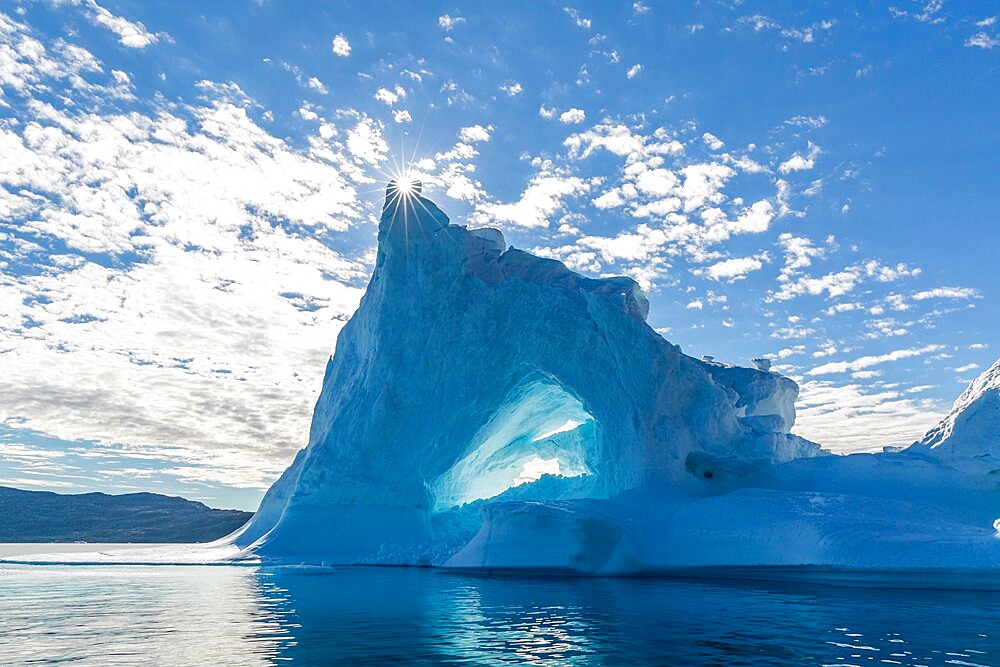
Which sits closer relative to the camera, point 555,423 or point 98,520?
point 555,423

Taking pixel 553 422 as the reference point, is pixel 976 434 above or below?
below

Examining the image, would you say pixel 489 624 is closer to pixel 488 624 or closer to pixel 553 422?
pixel 488 624

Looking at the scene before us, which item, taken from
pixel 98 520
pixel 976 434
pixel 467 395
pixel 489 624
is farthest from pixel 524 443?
pixel 98 520

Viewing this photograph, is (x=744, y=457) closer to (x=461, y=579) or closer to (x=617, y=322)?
(x=617, y=322)

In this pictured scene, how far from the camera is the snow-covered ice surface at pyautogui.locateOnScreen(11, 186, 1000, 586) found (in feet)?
57.4

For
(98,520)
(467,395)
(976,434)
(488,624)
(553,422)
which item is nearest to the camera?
(488,624)

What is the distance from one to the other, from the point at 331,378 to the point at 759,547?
62.4 ft

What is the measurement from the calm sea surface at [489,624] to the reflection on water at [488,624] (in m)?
0.03

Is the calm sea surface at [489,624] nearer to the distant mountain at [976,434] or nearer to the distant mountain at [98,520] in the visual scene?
the distant mountain at [976,434]

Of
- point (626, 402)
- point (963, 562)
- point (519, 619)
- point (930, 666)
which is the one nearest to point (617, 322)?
point (626, 402)

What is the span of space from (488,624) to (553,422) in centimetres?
2066

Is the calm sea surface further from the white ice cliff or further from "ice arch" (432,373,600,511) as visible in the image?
"ice arch" (432,373,600,511)

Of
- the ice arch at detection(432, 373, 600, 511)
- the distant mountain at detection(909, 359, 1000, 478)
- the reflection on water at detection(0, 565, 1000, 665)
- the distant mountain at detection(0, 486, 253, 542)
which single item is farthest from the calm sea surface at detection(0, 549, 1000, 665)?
the distant mountain at detection(0, 486, 253, 542)

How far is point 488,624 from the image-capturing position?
9070mm
